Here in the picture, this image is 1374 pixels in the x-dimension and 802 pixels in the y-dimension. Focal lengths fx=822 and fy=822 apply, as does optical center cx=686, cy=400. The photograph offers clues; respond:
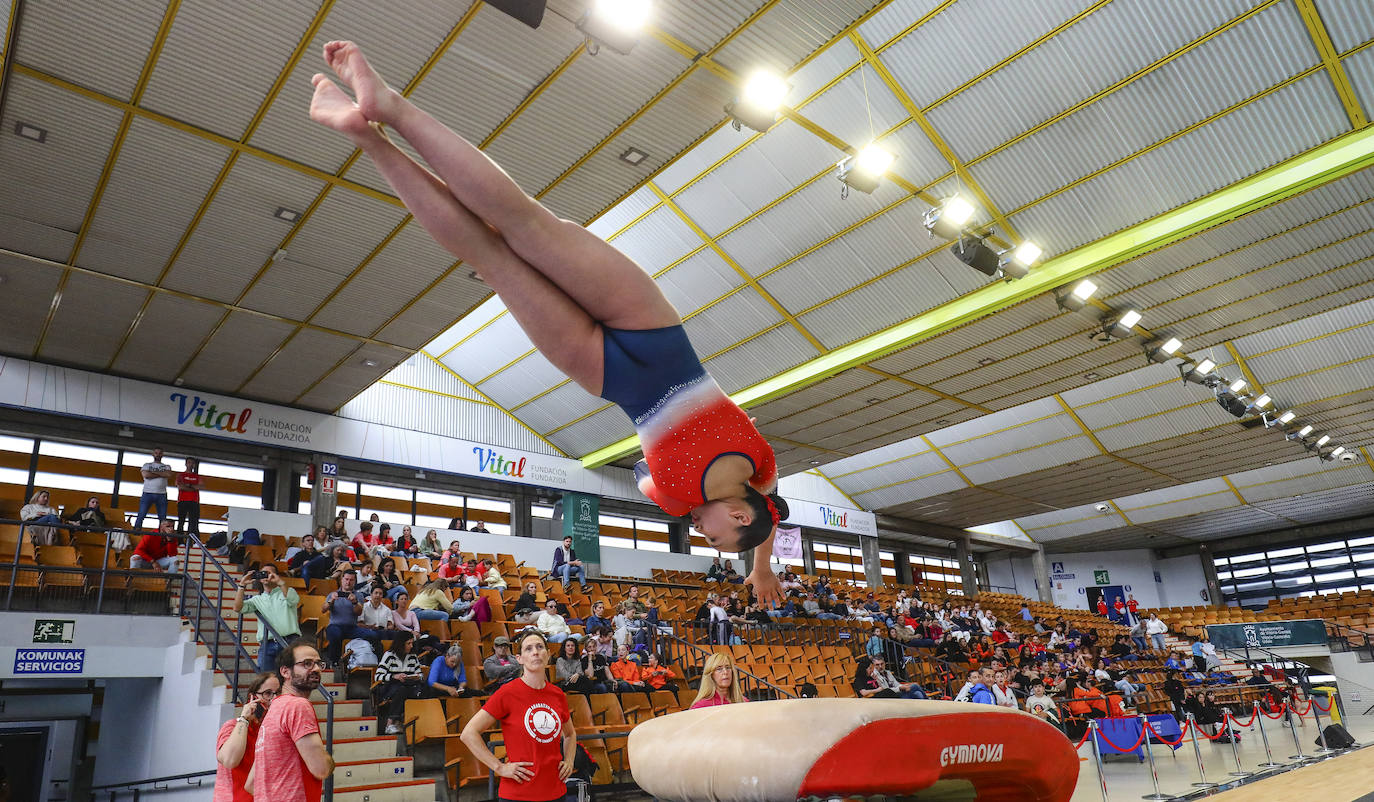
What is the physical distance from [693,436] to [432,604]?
985cm

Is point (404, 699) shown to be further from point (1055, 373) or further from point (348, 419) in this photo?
point (1055, 373)

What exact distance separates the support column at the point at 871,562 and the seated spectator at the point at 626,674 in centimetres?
1815

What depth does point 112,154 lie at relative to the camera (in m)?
9.92

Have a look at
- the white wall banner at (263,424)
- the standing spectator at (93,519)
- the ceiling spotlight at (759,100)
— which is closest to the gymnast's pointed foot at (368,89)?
the ceiling spotlight at (759,100)

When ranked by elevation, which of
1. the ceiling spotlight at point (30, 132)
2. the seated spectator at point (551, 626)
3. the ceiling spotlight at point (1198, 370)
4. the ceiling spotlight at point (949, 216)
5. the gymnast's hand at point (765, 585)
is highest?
the ceiling spotlight at point (30, 132)

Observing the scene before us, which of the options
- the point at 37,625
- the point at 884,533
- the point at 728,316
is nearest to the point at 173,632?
the point at 37,625

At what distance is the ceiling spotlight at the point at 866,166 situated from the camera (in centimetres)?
1095

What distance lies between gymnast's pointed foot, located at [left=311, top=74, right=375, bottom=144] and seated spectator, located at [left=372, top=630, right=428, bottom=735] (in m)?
7.45

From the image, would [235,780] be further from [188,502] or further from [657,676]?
[188,502]

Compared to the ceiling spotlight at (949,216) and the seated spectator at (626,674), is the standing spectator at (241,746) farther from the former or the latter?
the ceiling spotlight at (949,216)

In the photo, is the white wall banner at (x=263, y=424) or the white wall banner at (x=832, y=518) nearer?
the white wall banner at (x=263, y=424)

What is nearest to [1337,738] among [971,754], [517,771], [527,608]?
[527,608]

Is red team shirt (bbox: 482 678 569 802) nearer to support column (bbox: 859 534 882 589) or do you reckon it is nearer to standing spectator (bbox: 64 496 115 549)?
standing spectator (bbox: 64 496 115 549)

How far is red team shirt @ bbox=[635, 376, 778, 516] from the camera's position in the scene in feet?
8.34
